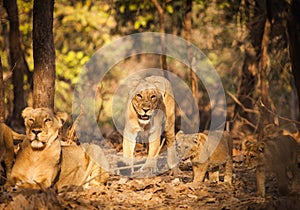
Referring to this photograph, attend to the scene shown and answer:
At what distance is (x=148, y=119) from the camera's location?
8.24 m

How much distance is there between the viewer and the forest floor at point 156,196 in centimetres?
578

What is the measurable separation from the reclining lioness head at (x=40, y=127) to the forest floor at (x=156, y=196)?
1.74 feet

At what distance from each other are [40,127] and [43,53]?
1974 mm

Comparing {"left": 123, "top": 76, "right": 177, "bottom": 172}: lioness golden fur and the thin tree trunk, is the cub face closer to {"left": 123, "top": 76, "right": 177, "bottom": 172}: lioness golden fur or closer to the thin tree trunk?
{"left": 123, "top": 76, "right": 177, "bottom": 172}: lioness golden fur

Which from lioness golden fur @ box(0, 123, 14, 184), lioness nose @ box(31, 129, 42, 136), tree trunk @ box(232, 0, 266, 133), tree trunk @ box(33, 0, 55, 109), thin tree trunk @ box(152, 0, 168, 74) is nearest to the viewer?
lioness nose @ box(31, 129, 42, 136)

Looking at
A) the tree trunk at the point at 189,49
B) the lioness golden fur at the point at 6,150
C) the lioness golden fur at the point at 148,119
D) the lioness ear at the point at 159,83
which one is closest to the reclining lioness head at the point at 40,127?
the lioness golden fur at the point at 6,150

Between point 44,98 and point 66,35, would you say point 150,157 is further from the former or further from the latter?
point 66,35

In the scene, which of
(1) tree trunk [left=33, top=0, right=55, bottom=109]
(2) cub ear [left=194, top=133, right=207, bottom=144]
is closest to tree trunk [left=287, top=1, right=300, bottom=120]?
(2) cub ear [left=194, top=133, right=207, bottom=144]

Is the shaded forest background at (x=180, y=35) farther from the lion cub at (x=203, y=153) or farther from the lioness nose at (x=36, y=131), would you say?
the lioness nose at (x=36, y=131)

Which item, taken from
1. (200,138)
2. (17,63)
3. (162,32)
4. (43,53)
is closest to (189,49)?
(162,32)

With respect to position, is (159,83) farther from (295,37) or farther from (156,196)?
(156,196)

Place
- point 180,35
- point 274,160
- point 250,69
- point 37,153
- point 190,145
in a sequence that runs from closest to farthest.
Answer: point 37,153 → point 274,160 → point 190,145 → point 250,69 → point 180,35

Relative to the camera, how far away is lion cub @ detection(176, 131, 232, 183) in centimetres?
721

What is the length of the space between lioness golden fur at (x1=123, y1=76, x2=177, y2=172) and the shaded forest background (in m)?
2.27
